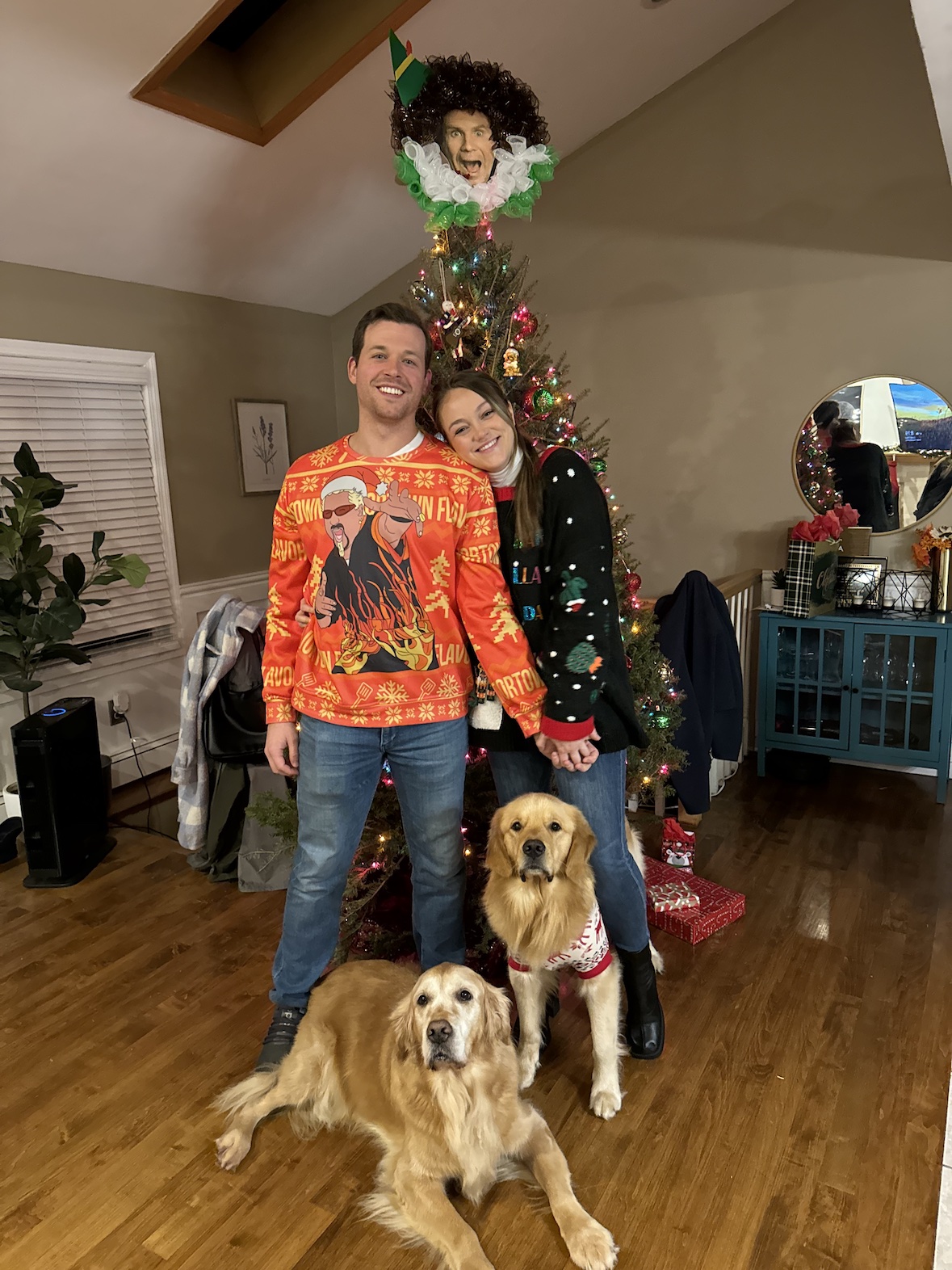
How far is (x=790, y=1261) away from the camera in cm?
150

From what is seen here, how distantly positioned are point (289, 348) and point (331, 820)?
3.59 metres

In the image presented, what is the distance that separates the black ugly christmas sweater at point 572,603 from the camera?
67.0 inches

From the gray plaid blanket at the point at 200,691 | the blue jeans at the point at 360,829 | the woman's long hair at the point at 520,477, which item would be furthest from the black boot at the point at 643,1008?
the gray plaid blanket at the point at 200,691

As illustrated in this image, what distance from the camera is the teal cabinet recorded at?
138 inches

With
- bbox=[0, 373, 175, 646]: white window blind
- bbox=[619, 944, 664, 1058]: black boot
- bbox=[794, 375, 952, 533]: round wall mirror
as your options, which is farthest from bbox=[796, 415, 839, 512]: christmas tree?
bbox=[0, 373, 175, 646]: white window blind

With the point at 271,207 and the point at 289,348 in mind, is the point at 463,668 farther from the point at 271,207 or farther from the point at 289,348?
the point at 289,348

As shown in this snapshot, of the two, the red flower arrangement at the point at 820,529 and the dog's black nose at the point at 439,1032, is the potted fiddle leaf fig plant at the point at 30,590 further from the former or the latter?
the red flower arrangement at the point at 820,529

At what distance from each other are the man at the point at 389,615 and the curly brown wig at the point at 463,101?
0.62m

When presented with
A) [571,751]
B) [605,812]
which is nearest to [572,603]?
[571,751]

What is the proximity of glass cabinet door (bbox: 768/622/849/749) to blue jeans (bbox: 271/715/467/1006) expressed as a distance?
91.5 inches

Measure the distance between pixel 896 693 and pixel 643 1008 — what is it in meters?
2.18

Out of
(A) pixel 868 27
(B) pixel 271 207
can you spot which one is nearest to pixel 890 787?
(A) pixel 868 27

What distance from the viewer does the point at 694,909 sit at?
2574 millimetres

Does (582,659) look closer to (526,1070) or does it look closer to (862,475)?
(526,1070)
